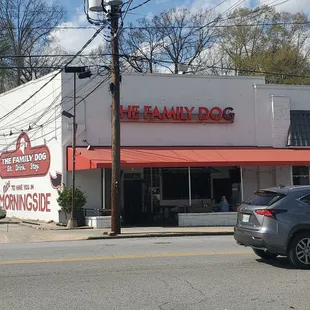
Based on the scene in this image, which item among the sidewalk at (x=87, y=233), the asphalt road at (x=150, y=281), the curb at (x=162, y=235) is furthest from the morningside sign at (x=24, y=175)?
the asphalt road at (x=150, y=281)

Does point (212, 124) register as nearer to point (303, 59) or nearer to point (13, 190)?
point (13, 190)

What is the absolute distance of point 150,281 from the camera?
26.3ft

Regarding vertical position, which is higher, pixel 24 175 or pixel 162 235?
pixel 24 175

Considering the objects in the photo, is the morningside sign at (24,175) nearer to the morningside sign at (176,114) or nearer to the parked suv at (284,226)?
the morningside sign at (176,114)

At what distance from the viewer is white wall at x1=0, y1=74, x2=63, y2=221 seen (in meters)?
22.4

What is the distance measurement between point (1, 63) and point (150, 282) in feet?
110

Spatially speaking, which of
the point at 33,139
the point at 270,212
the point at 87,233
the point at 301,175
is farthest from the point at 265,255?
the point at 33,139

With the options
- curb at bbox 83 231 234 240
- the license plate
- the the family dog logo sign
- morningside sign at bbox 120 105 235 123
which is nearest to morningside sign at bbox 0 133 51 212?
the the family dog logo sign

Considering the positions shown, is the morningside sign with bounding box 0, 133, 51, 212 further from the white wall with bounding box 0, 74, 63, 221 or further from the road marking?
the road marking

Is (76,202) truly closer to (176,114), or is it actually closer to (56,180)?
(56,180)

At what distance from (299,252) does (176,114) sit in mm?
14575

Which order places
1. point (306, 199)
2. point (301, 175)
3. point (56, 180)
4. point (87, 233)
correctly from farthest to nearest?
point (301, 175), point (56, 180), point (87, 233), point (306, 199)

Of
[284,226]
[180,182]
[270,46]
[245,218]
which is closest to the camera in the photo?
[284,226]

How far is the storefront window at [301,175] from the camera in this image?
2386cm
